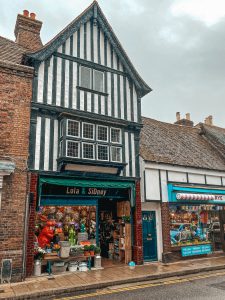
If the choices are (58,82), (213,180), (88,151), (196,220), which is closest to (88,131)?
(88,151)

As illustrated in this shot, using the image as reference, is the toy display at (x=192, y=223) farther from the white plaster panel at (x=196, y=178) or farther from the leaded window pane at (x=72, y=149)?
the leaded window pane at (x=72, y=149)

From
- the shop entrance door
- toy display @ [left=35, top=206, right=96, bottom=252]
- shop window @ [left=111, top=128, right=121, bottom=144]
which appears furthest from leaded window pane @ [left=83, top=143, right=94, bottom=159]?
the shop entrance door

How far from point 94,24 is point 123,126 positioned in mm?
5523

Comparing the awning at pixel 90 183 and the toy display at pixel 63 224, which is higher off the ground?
the awning at pixel 90 183

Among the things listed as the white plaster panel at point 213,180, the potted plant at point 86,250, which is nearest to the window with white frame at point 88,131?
the potted plant at point 86,250

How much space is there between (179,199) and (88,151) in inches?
220

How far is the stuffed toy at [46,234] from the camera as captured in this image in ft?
36.7

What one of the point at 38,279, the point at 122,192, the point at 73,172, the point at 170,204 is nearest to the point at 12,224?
the point at 38,279

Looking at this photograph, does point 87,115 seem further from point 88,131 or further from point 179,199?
point 179,199

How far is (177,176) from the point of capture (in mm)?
14805

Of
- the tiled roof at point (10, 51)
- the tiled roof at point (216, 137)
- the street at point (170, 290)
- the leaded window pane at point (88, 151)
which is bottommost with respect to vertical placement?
the street at point (170, 290)

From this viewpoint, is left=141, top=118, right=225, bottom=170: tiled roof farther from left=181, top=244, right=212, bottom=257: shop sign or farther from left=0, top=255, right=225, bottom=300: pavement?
left=0, top=255, right=225, bottom=300: pavement

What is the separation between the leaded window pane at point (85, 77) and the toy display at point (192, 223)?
304 inches

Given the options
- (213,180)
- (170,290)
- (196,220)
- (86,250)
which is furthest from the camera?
(213,180)
